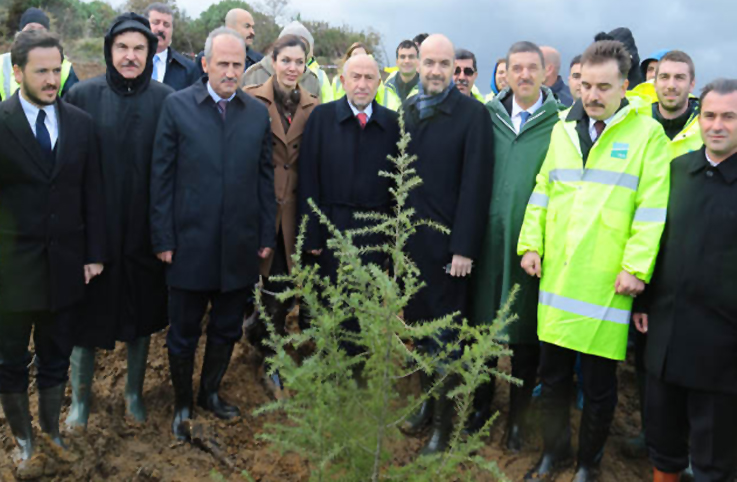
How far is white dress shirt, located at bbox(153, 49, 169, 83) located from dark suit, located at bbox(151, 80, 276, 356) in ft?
5.61

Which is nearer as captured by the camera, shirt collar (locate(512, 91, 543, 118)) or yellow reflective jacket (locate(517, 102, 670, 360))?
yellow reflective jacket (locate(517, 102, 670, 360))

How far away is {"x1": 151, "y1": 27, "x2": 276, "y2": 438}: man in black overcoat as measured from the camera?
4.07 meters

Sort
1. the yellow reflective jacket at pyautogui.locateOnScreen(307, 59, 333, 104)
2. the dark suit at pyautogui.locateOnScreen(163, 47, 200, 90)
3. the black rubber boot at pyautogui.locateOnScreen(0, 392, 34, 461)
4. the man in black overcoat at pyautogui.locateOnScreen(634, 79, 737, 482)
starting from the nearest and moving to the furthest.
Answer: the man in black overcoat at pyautogui.locateOnScreen(634, 79, 737, 482) → the black rubber boot at pyautogui.locateOnScreen(0, 392, 34, 461) → the dark suit at pyautogui.locateOnScreen(163, 47, 200, 90) → the yellow reflective jacket at pyautogui.locateOnScreen(307, 59, 333, 104)

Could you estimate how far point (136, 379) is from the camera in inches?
180

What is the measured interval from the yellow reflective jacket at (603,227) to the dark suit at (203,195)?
6.41 ft

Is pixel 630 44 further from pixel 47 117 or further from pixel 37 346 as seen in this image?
pixel 37 346

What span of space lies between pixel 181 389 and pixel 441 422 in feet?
5.86

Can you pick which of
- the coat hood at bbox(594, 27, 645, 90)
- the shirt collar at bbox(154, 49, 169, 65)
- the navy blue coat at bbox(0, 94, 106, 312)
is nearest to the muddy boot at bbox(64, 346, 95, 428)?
the navy blue coat at bbox(0, 94, 106, 312)

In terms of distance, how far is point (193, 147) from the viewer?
160 inches

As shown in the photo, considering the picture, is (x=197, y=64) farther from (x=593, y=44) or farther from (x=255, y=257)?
(x=593, y=44)

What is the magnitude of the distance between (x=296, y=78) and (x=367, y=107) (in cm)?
62

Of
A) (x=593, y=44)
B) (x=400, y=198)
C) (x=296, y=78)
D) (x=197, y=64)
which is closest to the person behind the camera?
(x=400, y=198)

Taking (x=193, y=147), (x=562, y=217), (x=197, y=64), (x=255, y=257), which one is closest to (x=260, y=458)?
(x=255, y=257)

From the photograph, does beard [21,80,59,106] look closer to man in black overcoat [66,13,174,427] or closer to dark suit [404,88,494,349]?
man in black overcoat [66,13,174,427]
